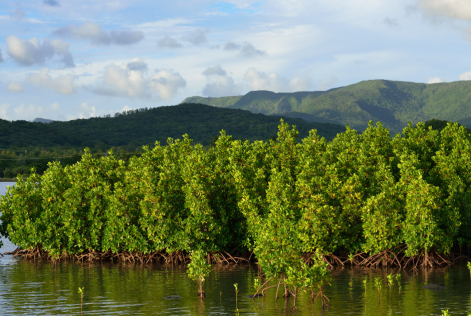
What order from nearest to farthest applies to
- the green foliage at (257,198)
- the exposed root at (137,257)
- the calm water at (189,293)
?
the calm water at (189,293)
the green foliage at (257,198)
the exposed root at (137,257)

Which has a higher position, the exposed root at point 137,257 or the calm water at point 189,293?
the exposed root at point 137,257

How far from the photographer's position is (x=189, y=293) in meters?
29.2

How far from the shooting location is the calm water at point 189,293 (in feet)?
82.2

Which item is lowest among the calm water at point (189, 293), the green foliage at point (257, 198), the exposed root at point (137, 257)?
the calm water at point (189, 293)

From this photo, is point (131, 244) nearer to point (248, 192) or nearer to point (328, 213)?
point (248, 192)

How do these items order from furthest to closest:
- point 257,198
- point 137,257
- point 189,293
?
point 137,257
point 257,198
point 189,293

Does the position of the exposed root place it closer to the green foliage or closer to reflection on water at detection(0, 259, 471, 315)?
the green foliage

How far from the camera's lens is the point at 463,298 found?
88.8ft

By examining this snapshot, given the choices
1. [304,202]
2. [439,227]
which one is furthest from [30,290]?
[439,227]

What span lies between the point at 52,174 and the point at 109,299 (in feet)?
62.3

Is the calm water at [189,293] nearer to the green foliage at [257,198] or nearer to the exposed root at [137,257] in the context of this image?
the exposed root at [137,257]

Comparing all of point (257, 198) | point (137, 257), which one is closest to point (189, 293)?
point (257, 198)

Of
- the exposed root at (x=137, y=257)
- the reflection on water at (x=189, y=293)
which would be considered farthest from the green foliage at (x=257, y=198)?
the reflection on water at (x=189, y=293)

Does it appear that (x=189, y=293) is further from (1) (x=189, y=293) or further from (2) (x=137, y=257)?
(2) (x=137, y=257)
